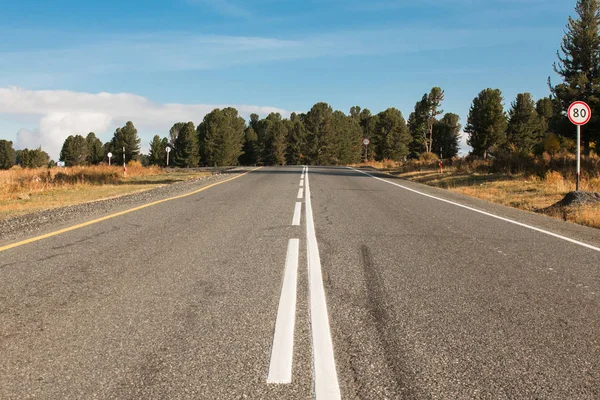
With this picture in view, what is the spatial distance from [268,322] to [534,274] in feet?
10.5

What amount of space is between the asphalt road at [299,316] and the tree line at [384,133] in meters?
29.8

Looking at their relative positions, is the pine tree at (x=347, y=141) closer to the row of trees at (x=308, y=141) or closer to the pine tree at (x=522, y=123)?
the row of trees at (x=308, y=141)

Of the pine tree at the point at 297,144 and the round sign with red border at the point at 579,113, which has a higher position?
the pine tree at the point at 297,144

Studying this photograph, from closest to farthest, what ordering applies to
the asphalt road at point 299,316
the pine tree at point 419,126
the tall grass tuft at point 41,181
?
1. the asphalt road at point 299,316
2. the tall grass tuft at point 41,181
3. the pine tree at point 419,126

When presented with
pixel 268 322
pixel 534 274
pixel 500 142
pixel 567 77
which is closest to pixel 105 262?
pixel 268 322

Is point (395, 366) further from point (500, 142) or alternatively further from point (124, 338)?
point (500, 142)

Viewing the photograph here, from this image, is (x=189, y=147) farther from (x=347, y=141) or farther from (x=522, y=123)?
(x=522, y=123)

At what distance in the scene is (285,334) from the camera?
323cm

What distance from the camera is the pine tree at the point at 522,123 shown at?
67.8 metres

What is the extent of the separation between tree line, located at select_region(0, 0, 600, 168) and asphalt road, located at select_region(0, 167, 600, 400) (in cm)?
2979

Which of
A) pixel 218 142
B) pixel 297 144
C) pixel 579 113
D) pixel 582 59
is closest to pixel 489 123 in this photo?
pixel 582 59

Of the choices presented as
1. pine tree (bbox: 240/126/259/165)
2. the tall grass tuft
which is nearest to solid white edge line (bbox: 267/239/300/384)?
the tall grass tuft

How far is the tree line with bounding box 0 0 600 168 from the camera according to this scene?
32.0m

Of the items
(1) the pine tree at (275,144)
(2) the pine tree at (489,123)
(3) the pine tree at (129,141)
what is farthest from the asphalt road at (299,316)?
(3) the pine tree at (129,141)
